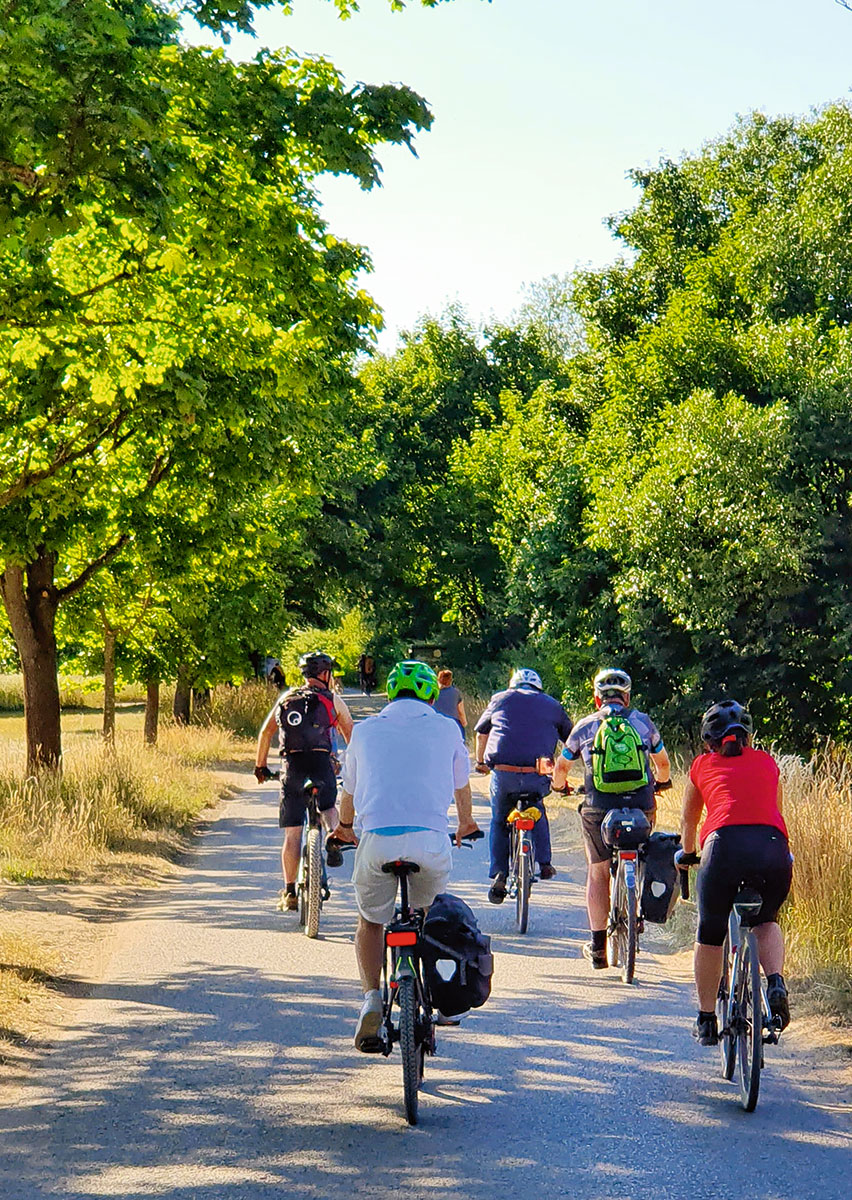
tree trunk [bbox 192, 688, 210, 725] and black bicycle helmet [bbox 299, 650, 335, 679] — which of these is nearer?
black bicycle helmet [bbox 299, 650, 335, 679]

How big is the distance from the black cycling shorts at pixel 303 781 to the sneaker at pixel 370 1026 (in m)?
4.90

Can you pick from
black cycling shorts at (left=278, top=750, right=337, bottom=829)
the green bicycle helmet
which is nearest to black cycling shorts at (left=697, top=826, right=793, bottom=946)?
the green bicycle helmet

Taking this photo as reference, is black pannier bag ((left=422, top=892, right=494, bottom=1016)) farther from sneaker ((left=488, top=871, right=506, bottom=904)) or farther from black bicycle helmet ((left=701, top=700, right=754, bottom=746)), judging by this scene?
sneaker ((left=488, top=871, right=506, bottom=904))

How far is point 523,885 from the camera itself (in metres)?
11.4

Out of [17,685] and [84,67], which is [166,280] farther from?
[17,685]

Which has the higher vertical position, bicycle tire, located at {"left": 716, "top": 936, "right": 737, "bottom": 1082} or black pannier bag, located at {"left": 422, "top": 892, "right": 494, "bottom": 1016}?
black pannier bag, located at {"left": 422, "top": 892, "right": 494, "bottom": 1016}

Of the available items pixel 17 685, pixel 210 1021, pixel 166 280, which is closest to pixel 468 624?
pixel 17 685

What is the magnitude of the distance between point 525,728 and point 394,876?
5010mm

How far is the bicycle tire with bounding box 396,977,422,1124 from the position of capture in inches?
242

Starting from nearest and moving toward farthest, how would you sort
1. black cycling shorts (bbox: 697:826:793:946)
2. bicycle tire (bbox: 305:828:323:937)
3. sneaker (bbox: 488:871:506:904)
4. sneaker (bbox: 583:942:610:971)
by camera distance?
black cycling shorts (bbox: 697:826:793:946), sneaker (bbox: 583:942:610:971), bicycle tire (bbox: 305:828:323:937), sneaker (bbox: 488:871:506:904)

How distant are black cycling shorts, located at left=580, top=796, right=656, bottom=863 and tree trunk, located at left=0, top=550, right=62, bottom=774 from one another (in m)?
10.7

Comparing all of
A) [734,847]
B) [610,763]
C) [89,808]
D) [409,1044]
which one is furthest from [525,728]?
[89,808]

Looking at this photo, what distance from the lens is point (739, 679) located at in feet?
84.1

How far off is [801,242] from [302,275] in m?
20.3
